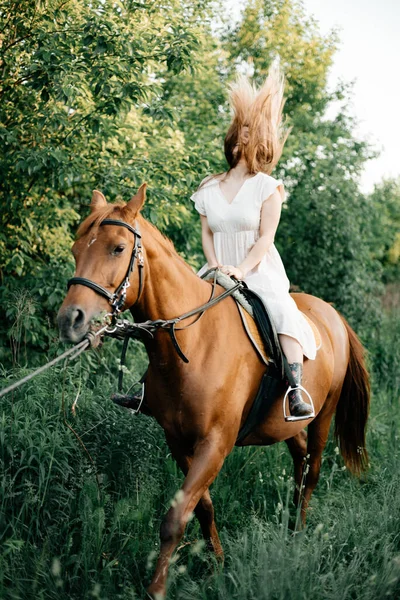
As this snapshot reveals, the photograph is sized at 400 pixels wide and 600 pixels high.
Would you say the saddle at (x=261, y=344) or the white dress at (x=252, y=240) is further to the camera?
the white dress at (x=252, y=240)

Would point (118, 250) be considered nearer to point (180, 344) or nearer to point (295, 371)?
point (180, 344)

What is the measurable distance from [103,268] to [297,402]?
1.68 metres

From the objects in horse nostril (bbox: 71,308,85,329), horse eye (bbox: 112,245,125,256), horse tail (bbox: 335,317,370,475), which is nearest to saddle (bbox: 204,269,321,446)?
horse eye (bbox: 112,245,125,256)

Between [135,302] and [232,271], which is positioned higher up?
[232,271]

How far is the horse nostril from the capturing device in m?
2.68

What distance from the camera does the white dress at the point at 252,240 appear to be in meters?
3.95

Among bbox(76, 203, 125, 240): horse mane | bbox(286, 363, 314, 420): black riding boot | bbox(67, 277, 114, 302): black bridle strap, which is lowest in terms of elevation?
bbox(286, 363, 314, 420): black riding boot

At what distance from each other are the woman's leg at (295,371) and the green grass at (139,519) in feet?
1.45

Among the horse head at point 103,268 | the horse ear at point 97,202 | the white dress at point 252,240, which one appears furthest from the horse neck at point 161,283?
the white dress at point 252,240

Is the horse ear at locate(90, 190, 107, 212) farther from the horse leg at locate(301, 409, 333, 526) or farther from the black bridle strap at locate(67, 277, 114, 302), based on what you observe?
the horse leg at locate(301, 409, 333, 526)

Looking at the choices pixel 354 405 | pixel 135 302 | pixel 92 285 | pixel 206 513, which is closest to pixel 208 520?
pixel 206 513

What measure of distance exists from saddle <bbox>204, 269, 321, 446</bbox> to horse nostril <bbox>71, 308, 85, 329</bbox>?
1265 mm

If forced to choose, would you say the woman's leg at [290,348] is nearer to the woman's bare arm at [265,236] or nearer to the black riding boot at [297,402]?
the black riding boot at [297,402]

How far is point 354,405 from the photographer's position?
542cm
